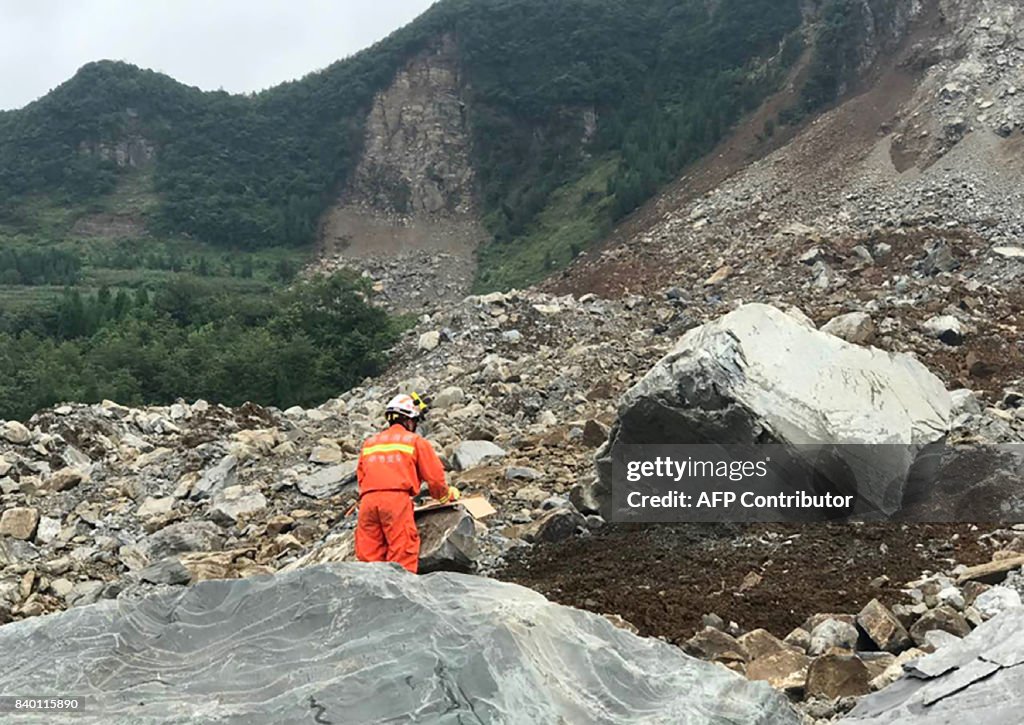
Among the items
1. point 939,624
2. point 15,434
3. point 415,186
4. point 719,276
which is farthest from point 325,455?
point 415,186

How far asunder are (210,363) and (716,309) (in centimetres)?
920

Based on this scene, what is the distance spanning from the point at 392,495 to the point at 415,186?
4821cm

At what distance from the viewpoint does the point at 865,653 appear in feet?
14.3

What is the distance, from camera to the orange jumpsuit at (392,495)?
503cm

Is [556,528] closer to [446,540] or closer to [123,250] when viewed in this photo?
[446,540]

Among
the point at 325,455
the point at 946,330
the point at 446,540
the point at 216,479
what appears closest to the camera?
the point at 446,540

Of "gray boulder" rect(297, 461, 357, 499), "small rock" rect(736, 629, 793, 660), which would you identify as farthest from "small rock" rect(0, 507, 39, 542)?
"small rock" rect(736, 629, 793, 660)

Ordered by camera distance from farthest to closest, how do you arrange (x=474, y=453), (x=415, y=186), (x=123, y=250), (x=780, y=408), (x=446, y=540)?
1. (x=415, y=186)
2. (x=123, y=250)
3. (x=474, y=453)
4. (x=780, y=408)
5. (x=446, y=540)

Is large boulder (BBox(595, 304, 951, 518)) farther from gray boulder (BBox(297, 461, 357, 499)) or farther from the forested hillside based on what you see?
the forested hillside

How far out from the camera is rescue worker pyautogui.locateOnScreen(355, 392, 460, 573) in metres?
5.03

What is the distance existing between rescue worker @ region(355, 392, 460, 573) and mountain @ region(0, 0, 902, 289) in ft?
120

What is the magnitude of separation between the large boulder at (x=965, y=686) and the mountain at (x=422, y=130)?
38.3 m

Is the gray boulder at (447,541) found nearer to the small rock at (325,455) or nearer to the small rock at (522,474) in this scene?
the small rock at (522,474)

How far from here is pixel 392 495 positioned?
16.6 ft
